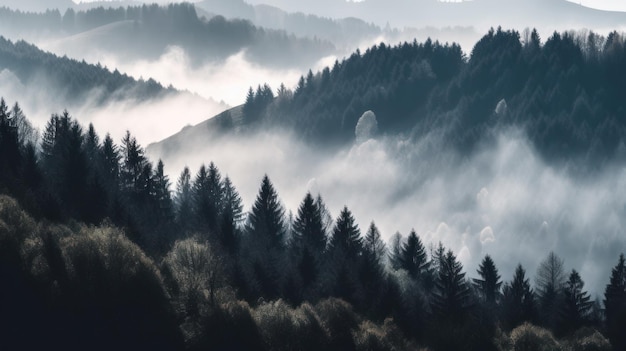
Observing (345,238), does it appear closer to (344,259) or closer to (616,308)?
(344,259)

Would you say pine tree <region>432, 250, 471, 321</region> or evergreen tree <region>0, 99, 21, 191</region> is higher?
evergreen tree <region>0, 99, 21, 191</region>

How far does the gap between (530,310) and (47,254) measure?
52.1 metres

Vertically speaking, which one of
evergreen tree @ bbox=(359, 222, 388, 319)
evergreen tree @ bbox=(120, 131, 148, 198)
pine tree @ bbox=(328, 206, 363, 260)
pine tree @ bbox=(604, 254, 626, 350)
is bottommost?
pine tree @ bbox=(604, 254, 626, 350)

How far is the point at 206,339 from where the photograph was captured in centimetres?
7119

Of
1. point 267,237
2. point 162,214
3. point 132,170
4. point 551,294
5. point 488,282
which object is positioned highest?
point 132,170

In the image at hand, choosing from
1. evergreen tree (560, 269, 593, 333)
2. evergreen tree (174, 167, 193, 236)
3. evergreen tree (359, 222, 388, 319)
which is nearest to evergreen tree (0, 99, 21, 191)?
evergreen tree (174, 167, 193, 236)

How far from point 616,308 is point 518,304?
37.7 feet

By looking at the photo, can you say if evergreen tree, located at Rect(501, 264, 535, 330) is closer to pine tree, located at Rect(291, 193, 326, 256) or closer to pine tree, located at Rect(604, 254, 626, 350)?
pine tree, located at Rect(604, 254, 626, 350)

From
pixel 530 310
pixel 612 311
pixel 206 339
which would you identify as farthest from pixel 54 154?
pixel 612 311

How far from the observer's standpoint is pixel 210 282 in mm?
76875

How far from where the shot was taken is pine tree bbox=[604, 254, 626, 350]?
8962cm

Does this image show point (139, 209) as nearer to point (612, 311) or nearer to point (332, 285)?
point (332, 285)

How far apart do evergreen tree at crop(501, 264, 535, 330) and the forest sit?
17cm

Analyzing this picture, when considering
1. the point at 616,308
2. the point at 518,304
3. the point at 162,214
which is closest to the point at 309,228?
the point at 162,214
